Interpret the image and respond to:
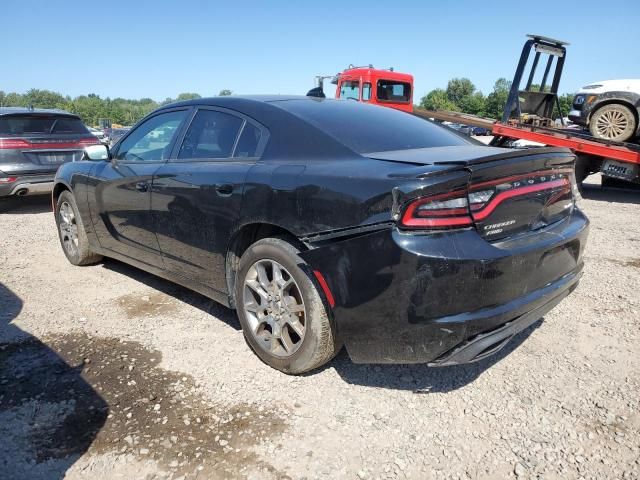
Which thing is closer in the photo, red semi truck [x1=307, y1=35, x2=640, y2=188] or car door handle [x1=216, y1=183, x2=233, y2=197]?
car door handle [x1=216, y1=183, x2=233, y2=197]

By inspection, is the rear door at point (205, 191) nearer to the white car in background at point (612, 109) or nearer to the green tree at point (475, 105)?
the white car in background at point (612, 109)

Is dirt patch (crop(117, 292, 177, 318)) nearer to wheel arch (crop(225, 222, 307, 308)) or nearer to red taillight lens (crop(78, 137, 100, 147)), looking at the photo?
wheel arch (crop(225, 222, 307, 308))

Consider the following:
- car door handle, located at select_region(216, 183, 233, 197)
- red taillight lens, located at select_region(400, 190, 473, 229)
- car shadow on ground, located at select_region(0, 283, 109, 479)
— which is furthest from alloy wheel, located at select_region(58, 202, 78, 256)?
red taillight lens, located at select_region(400, 190, 473, 229)

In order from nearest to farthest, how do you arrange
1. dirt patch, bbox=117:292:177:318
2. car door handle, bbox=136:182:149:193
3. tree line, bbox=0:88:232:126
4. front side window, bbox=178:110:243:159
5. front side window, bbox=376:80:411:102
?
front side window, bbox=178:110:243:159 < car door handle, bbox=136:182:149:193 < dirt patch, bbox=117:292:177:318 < front side window, bbox=376:80:411:102 < tree line, bbox=0:88:232:126

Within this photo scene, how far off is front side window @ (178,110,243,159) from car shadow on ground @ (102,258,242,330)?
1166mm

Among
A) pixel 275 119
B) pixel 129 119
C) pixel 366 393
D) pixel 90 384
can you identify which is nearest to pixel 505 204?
pixel 366 393

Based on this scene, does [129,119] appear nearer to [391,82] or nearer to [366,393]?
[391,82]

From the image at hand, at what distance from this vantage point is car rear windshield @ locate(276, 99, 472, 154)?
2684 millimetres

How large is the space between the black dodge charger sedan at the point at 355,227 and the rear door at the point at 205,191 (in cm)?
1

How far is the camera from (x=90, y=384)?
2656 millimetres

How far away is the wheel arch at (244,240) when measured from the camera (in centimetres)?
263

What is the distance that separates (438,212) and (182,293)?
2625 mm

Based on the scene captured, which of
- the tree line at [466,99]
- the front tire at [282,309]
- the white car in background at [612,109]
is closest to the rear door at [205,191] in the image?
the front tire at [282,309]

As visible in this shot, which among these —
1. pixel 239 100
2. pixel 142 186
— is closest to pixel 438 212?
pixel 239 100
